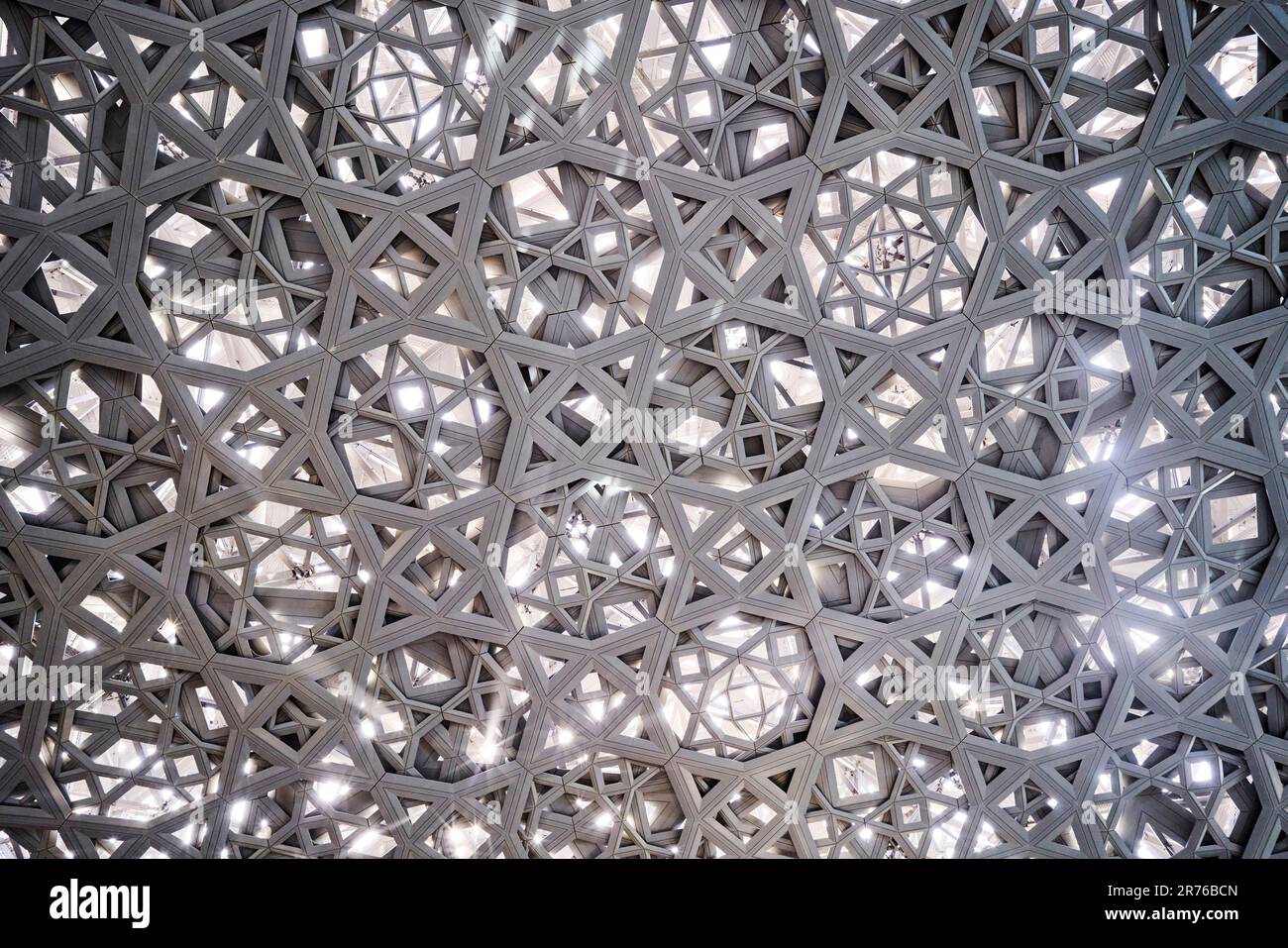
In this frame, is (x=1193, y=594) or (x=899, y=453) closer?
(x=899, y=453)

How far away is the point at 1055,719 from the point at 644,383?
5.19m

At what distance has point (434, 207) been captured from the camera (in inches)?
273

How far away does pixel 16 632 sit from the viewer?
7.46 m

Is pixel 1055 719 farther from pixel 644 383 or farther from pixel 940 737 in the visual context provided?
pixel 644 383

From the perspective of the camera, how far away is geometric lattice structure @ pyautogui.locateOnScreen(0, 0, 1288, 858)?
6.84m

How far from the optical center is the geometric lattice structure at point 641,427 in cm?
684

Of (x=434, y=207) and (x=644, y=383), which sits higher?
(x=434, y=207)

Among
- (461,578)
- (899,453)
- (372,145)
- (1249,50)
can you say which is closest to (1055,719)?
(899,453)

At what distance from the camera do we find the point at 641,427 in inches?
296

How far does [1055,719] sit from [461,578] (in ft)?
19.1
